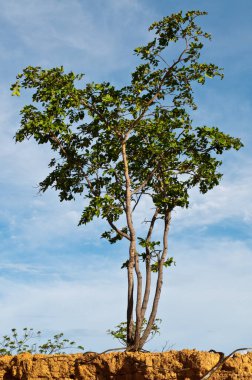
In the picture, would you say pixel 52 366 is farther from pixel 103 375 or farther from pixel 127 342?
pixel 127 342

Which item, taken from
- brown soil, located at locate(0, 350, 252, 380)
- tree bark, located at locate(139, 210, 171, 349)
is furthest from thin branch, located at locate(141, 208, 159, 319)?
brown soil, located at locate(0, 350, 252, 380)

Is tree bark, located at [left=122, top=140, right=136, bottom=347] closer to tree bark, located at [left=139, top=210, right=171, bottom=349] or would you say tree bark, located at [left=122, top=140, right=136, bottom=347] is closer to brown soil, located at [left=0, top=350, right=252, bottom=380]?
tree bark, located at [left=139, top=210, right=171, bottom=349]

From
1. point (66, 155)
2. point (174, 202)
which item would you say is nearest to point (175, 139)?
point (174, 202)

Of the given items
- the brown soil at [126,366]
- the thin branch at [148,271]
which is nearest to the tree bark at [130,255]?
the thin branch at [148,271]

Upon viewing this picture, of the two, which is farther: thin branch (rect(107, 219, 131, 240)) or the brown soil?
thin branch (rect(107, 219, 131, 240))

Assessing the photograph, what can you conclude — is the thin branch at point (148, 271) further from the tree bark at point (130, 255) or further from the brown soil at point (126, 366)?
the brown soil at point (126, 366)

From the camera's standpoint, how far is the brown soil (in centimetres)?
788

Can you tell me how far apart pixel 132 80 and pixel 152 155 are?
2.62 meters

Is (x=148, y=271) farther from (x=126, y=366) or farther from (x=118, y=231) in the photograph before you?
(x=126, y=366)

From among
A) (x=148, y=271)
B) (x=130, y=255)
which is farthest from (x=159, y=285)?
(x=130, y=255)

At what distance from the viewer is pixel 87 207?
51.6 feet

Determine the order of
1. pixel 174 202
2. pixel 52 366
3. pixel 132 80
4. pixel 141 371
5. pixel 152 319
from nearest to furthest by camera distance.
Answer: pixel 141 371, pixel 52 366, pixel 152 319, pixel 174 202, pixel 132 80

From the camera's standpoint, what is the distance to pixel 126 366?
8.49 meters

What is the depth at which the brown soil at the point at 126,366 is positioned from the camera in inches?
310
